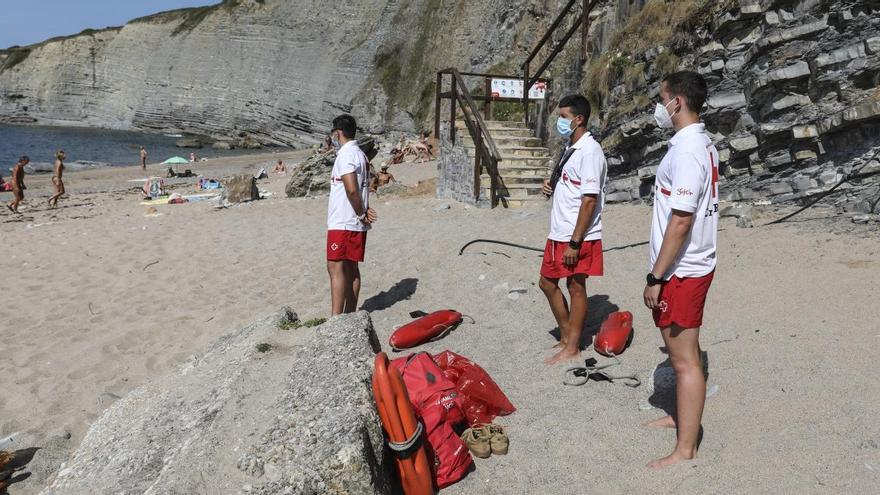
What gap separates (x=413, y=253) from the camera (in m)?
7.59

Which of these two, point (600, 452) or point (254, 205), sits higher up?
point (254, 205)

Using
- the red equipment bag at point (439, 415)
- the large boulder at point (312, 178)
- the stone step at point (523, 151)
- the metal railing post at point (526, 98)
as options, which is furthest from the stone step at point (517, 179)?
the red equipment bag at point (439, 415)

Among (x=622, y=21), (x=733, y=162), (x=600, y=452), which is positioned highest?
(x=622, y=21)

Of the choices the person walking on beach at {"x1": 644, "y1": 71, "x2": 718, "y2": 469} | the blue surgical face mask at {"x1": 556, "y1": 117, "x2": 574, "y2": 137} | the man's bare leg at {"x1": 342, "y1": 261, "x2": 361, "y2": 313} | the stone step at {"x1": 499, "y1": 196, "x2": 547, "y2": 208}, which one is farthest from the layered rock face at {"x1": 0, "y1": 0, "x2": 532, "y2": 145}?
the person walking on beach at {"x1": 644, "y1": 71, "x2": 718, "y2": 469}

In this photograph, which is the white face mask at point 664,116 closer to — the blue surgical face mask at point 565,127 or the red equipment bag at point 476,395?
the blue surgical face mask at point 565,127

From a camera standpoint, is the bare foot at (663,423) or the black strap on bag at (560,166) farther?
the black strap on bag at (560,166)

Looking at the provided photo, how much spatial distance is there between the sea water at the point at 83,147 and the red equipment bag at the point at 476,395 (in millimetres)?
31123

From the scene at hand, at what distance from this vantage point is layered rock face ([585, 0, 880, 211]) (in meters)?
6.03

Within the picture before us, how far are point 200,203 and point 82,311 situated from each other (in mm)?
8127

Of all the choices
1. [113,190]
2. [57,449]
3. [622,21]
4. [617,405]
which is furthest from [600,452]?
[113,190]

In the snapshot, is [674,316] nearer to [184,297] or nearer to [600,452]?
[600,452]

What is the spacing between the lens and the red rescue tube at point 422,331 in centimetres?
484

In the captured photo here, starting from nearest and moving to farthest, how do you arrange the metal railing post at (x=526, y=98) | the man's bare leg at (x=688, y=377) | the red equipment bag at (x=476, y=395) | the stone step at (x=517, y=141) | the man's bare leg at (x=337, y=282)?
1. the man's bare leg at (x=688, y=377)
2. the red equipment bag at (x=476, y=395)
3. the man's bare leg at (x=337, y=282)
4. the stone step at (x=517, y=141)
5. the metal railing post at (x=526, y=98)

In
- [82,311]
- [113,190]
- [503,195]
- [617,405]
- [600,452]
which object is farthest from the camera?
[113,190]
